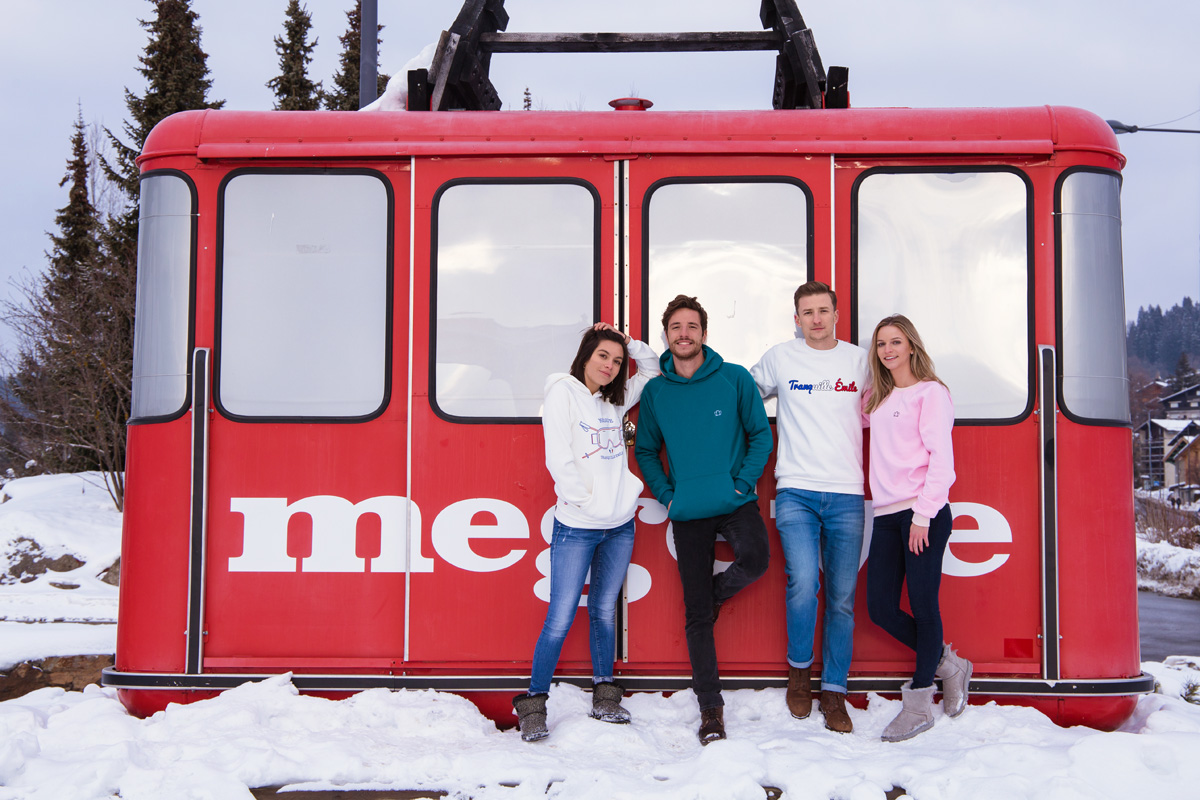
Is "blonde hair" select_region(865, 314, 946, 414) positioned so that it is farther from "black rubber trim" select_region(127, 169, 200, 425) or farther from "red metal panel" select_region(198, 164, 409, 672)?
"black rubber trim" select_region(127, 169, 200, 425)

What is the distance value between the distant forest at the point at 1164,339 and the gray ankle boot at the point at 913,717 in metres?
109

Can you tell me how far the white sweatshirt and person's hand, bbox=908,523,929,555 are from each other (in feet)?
0.94

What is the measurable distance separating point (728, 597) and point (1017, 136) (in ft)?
7.81

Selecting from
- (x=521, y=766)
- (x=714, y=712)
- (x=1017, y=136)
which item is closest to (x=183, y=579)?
(x=521, y=766)

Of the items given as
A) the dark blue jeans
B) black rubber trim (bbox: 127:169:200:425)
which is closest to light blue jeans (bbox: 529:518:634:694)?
the dark blue jeans

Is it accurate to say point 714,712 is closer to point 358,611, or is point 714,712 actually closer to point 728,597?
point 728,597

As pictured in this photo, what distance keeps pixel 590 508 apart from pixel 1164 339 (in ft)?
391

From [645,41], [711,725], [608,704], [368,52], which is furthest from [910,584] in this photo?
[368,52]

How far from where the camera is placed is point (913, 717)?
137 inches

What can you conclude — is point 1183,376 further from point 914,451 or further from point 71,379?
point 914,451

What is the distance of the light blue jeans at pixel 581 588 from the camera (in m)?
3.51

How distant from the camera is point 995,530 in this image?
3727mm

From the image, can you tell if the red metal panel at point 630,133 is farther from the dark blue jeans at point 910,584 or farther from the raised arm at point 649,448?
the dark blue jeans at point 910,584

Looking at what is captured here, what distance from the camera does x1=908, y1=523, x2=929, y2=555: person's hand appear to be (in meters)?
3.40
